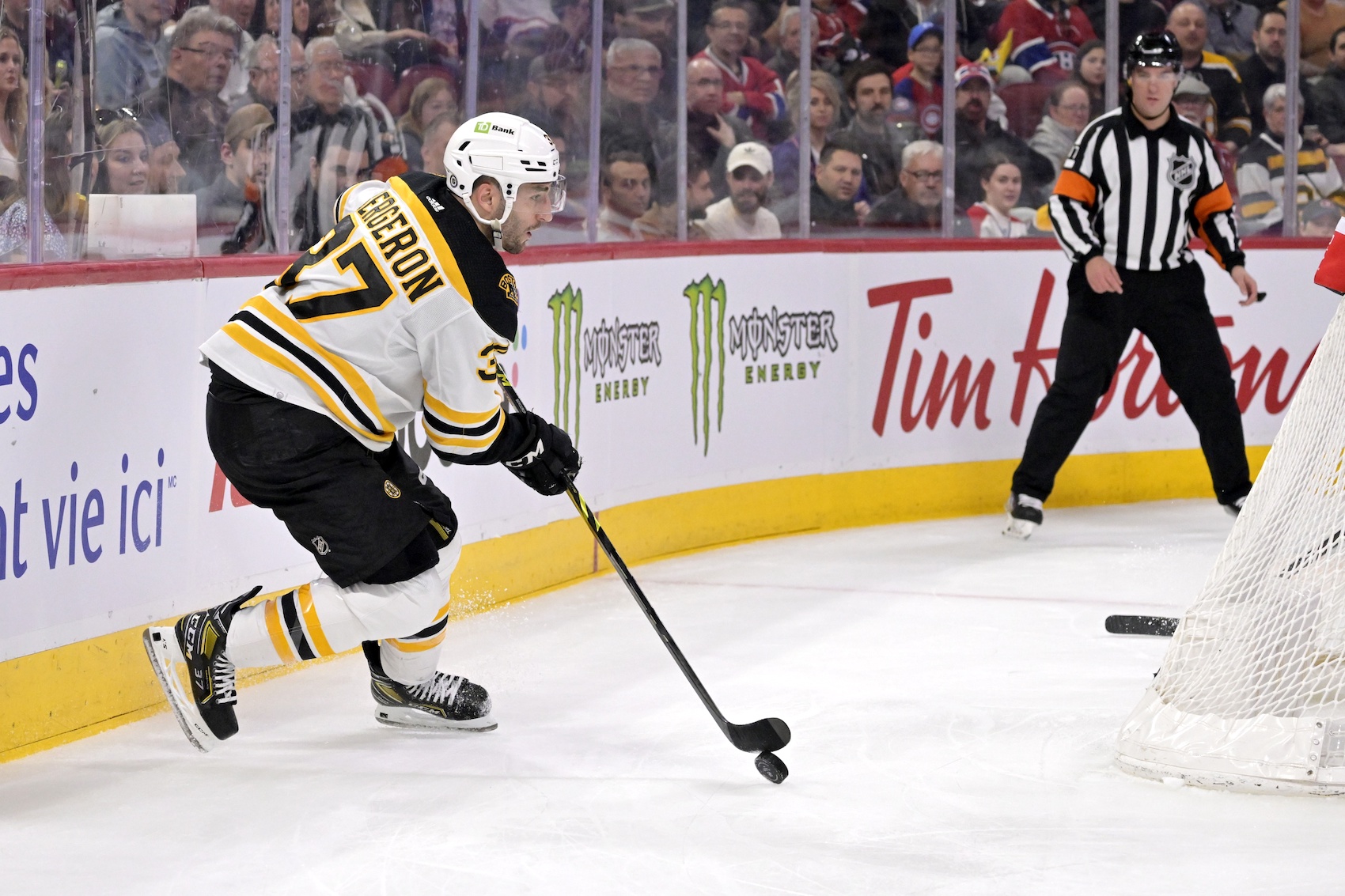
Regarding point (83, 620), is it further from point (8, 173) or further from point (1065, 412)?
point (1065, 412)

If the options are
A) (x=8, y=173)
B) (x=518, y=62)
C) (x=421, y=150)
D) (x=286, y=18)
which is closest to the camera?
(x=8, y=173)

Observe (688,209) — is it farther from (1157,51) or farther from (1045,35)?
(1045,35)

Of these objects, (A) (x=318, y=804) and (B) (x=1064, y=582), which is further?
(B) (x=1064, y=582)

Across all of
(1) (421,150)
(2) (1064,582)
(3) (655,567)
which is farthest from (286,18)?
(2) (1064,582)

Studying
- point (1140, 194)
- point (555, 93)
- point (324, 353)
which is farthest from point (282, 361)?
point (1140, 194)

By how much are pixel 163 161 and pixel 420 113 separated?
3.15 feet

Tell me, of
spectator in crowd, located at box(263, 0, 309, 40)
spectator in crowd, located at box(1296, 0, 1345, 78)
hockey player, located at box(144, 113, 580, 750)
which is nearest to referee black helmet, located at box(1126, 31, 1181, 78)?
spectator in crowd, located at box(1296, 0, 1345, 78)

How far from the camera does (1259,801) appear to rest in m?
2.62

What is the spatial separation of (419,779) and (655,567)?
6.84 ft

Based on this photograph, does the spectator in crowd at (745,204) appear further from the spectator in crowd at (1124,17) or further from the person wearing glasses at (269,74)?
the person wearing glasses at (269,74)

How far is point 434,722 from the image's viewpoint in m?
3.11

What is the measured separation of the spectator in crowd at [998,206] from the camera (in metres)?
6.11

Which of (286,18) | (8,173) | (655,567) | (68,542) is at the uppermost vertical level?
(286,18)

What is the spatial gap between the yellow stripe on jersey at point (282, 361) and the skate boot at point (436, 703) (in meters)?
0.52
